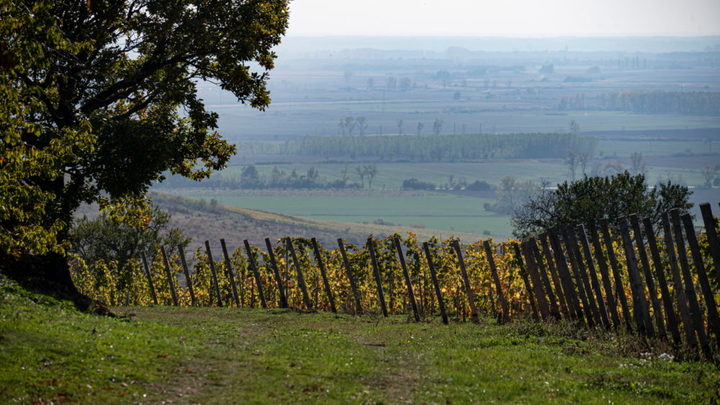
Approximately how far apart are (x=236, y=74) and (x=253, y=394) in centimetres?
1312

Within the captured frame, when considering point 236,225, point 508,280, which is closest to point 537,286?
point 508,280

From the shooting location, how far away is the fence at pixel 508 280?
16.4 metres

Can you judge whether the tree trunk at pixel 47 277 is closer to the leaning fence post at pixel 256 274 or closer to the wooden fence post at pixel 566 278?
the leaning fence post at pixel 256 274

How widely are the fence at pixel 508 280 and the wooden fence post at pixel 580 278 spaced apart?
0.10 ft

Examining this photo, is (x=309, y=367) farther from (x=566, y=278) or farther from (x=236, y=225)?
(x=236, y=225)

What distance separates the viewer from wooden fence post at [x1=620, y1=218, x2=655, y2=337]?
1759 cm

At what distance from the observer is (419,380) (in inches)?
574

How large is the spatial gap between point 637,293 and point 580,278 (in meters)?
2.55

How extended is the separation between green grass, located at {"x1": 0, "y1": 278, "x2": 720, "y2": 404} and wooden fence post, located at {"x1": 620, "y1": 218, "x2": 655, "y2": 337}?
76 centimetres

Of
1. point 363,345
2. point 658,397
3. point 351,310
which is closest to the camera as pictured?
point 658,397

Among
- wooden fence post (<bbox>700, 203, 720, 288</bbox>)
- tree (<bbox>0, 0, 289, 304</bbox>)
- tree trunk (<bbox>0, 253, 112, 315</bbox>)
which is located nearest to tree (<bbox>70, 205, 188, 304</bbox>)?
tree (<bbox>0, 0, 289, 304</bbox>)

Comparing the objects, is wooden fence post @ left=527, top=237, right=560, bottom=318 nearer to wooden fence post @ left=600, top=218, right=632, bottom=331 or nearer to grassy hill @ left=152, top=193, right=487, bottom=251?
wooden fence post @ left=600, top=218, right=632, bottom=331

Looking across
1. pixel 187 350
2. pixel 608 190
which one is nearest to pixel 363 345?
pixel 187 350

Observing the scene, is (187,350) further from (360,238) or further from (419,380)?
(360,238)
